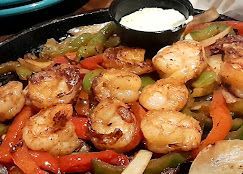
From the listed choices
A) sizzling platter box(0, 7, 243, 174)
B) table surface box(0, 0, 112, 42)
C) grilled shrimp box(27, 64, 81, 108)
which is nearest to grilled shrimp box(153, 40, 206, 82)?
sizzling platter box(0, 7, 243, 174)

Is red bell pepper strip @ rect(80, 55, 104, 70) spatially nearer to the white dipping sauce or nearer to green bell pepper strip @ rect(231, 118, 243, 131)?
the white dipping sauce

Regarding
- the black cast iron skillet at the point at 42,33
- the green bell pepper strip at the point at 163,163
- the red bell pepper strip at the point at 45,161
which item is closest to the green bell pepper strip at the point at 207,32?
the black cast iron skillet at the point at 42,33

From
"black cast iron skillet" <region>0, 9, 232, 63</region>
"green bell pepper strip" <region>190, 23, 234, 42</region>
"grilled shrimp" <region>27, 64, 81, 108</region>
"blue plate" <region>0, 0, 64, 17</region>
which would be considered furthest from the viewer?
"blue plate" <region>0, 0, 64, 17</region>

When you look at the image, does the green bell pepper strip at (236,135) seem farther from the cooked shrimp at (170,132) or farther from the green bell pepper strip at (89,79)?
the green bell pepper strip at (89,79)

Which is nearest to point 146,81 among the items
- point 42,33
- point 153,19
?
point 153,19

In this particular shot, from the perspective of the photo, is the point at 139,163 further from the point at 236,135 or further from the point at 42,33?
the point at 42,33

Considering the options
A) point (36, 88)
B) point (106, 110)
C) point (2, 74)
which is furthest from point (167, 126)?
point (2, 74)
